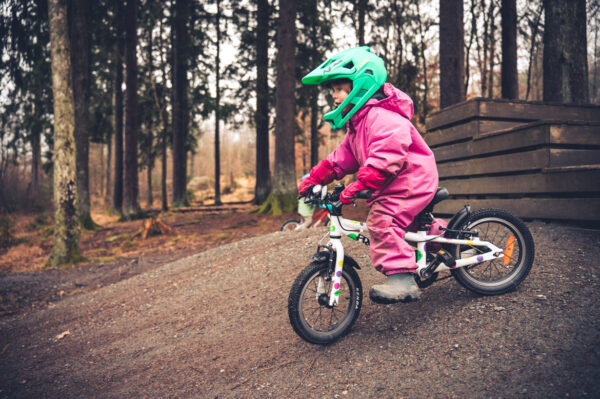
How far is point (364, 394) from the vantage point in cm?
246

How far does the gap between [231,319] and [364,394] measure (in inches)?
77.4

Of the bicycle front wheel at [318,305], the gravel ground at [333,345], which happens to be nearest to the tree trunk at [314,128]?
the gravel ground at [333,345]

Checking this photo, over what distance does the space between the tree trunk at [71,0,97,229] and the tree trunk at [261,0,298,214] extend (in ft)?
24.1

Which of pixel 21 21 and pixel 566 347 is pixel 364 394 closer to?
pixel 566 347

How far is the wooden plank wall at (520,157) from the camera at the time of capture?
4551mm

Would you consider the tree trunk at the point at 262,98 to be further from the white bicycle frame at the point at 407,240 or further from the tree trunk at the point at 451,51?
the white bicycle frame at the point at 407,240

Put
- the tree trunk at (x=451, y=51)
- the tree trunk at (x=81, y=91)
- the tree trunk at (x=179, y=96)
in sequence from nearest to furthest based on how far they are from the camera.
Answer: the tree trunk at (x=451, y=51), the tree trunk at (x=81, y=91), the tree trunk at (x=179, y=96)

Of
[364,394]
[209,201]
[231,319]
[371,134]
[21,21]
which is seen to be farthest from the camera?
[209,201]

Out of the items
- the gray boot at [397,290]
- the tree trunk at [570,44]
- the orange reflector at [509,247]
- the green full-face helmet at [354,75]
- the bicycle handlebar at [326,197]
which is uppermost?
the tree trunk at [570,44]

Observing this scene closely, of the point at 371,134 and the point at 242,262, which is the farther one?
the point at 242,262

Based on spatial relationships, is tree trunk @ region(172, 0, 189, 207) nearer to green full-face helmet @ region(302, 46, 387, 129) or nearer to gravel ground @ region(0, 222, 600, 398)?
gravel ground @ region(0, 222, 600, 398)

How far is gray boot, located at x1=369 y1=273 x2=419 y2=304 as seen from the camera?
107 inches

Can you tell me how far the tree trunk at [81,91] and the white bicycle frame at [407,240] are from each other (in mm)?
13448

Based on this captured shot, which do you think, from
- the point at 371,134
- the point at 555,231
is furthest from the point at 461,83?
the point at 371,134
